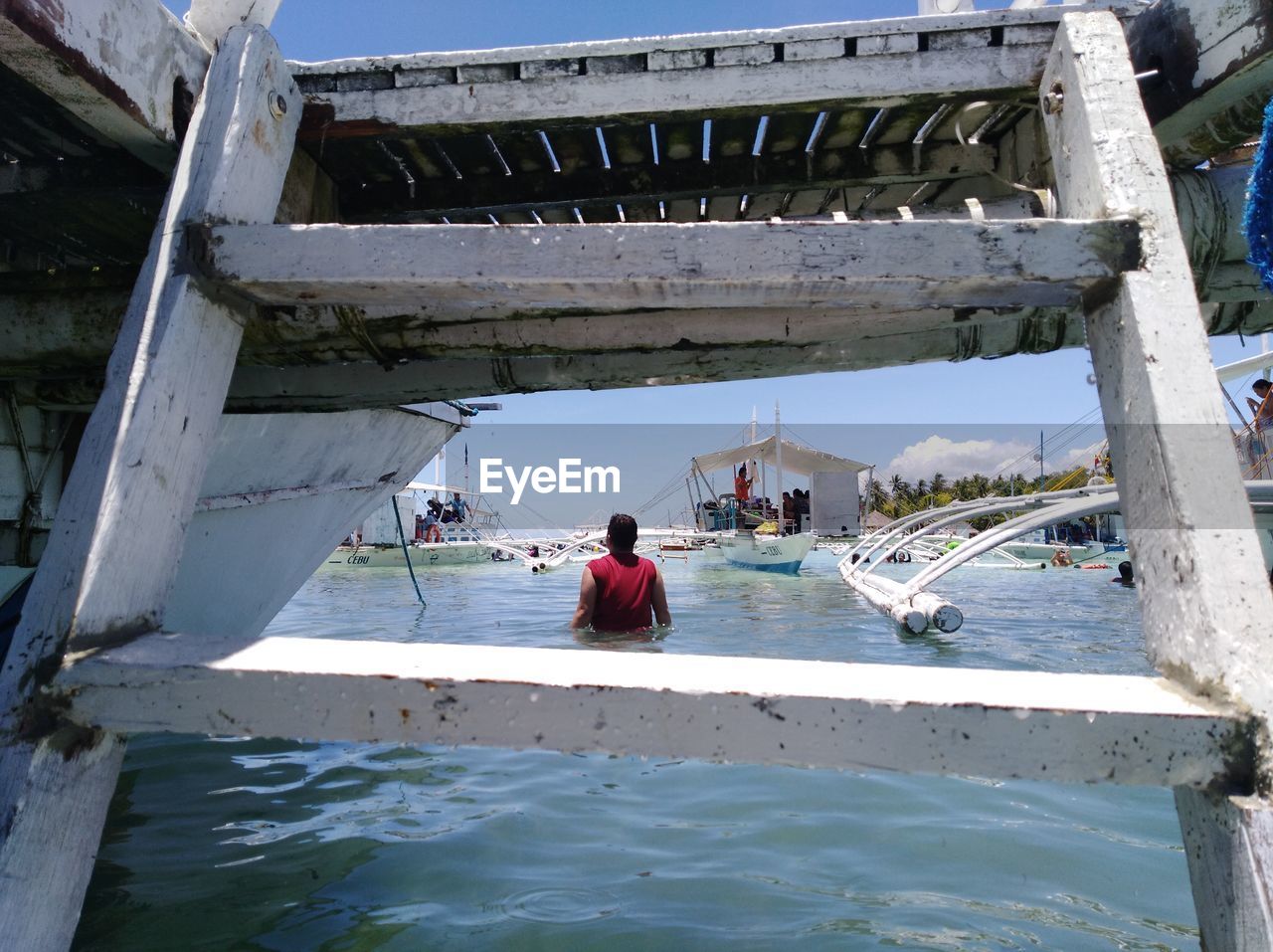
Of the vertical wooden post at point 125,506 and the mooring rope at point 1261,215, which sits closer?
the vertical wooden post at point 125,506

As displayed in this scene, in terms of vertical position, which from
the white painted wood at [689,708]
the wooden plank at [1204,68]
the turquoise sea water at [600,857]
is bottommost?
the turquoise sea water at [600,857]

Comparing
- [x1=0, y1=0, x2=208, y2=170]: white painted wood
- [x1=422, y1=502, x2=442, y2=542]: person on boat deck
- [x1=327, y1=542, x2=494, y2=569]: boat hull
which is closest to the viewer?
[x1=0, y1=0, x2=208, y2=170]: white painted wood

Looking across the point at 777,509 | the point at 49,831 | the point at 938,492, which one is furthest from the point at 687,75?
the point at 938,492

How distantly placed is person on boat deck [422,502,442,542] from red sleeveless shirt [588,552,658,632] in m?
30.9

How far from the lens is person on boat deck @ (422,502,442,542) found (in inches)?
1473

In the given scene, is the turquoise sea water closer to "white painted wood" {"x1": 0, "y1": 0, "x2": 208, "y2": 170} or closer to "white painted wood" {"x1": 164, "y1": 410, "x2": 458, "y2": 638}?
"white painted wood" {"x1": 164, "y1": 410, "x2": 458, "y2": 638}

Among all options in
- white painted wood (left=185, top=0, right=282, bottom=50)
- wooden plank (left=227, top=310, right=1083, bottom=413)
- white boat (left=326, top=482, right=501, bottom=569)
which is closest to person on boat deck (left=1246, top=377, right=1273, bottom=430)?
wooden plank (left=227, top=310, right=1083, bottom=413)

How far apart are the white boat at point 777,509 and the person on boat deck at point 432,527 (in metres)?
12.7

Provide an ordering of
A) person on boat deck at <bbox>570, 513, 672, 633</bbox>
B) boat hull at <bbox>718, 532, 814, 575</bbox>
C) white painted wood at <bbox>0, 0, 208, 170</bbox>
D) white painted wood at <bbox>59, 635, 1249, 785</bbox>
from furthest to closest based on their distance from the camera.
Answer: boat hull at <bbox>718, 532, 814, 575</bbox>
person on boat deck at <bbox>570, 513, 672, 633</bbox>
white painted wood at <bbox>0, 0, 208, 170</bbox>
white painted wood at <bbox>59, 635, 1249, 785</bbox>

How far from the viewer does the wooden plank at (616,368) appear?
11.4 feet

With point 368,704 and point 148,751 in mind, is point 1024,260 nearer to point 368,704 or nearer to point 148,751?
point 368,704

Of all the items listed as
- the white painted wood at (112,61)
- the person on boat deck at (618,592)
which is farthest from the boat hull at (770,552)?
the white painted wood at (112,61)

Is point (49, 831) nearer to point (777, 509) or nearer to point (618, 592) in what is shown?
point (618, 592)

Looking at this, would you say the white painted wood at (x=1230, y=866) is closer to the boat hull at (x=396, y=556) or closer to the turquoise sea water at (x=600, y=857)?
the turquoise sea water at (x=600, y=857)
